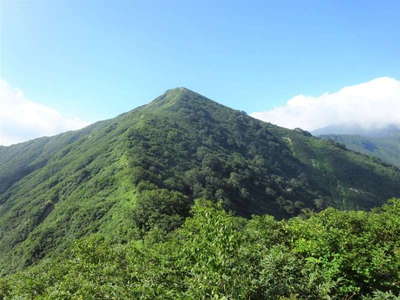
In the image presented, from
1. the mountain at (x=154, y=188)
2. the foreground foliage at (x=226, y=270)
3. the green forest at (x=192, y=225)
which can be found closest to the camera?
the foreground foliage at (x=226, y=270)

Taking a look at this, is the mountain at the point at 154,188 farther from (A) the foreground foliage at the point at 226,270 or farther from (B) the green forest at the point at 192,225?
(A) the foreground foliage at the point at 226,270

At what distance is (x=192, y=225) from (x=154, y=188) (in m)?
68.9

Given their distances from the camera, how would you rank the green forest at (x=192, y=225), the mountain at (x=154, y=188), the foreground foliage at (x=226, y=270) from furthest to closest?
the mountain at (x=154, y=188) < the green forest at (x=192, y=225) < the foreground foliage at (x=226, y=270)

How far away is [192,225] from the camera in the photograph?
1944cm

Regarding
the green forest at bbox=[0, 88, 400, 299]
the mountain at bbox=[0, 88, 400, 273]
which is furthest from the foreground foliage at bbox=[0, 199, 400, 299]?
the mountain at bbox=[0, 88, 400, 273]

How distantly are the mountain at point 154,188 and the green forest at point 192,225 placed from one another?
2.00 feet

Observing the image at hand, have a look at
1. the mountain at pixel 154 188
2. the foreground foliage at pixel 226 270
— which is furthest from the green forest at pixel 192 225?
the mountain at pixel 154 188

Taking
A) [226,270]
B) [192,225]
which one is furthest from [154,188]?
[226,270]

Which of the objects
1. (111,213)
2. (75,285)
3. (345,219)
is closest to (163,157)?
(111,213)

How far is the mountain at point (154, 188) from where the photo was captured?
263 feet

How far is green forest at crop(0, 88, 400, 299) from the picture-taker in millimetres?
17500

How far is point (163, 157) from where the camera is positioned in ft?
433

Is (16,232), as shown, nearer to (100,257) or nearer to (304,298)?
(100,257)

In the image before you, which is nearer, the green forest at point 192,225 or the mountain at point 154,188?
the green forest at point 192,225
